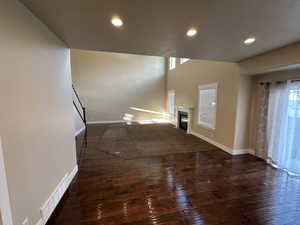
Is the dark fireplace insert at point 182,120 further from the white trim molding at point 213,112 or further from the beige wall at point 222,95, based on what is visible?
the white trim molding at point 213,112

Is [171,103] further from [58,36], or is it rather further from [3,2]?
[3,2]

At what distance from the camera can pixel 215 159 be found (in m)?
3.34

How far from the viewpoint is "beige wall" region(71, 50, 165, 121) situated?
7445 mm

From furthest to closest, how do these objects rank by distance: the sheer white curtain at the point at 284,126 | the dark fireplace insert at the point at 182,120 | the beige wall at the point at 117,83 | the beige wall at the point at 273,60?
1. the beige wall at the point at 117,83
2. the dark fireplace insert at the point at 182,120
3. the sheer white curtain at the point at 284,126
4. the beige wall at the point at 273,60

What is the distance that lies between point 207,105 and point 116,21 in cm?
389

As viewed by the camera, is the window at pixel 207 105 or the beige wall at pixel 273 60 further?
the window at pixel 207 105

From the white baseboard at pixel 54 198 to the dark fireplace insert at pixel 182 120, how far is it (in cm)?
473

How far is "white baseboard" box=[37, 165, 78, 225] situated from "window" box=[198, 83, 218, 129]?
12.7ft

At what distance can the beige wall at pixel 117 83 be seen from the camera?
7445 mm

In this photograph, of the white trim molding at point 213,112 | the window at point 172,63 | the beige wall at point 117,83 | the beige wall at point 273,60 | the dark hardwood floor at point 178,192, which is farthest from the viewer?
the beige wall at point 117,83

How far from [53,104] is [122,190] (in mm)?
1604

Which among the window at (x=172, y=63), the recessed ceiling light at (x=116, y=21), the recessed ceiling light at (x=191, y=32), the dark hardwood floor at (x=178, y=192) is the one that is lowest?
the dark hardwood floor at (x=178, y=192)

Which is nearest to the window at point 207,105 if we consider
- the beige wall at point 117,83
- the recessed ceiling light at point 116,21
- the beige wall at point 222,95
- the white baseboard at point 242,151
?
the beige wall at point 222,95

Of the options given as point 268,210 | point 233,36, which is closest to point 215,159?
point 268,210
